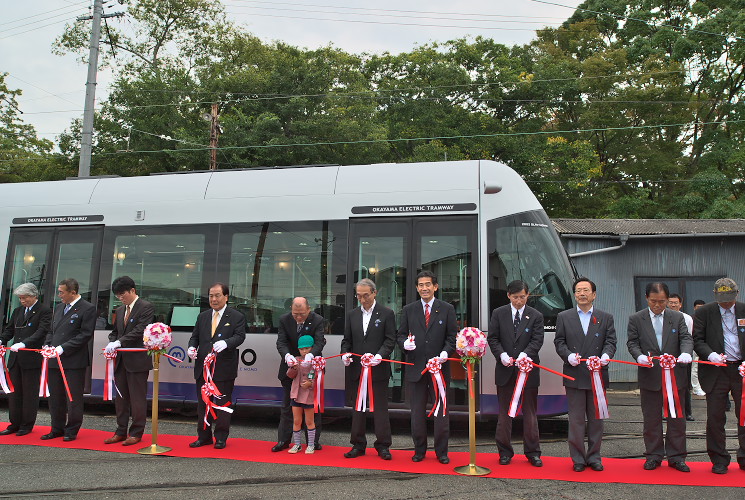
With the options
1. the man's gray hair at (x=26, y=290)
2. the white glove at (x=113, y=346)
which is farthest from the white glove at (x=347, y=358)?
the man's gray hair at (x=26, y=290)

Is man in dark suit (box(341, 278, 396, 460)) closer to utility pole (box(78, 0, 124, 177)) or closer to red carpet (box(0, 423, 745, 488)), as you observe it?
red carpet (box(0, 423, 745, 488))

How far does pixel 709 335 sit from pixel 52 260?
8.61 m

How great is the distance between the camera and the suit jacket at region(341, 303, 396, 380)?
6863mm

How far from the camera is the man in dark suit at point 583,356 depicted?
6289 mm

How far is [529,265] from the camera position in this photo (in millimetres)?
7762

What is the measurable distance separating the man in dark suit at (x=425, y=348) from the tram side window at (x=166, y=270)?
3.35 metres

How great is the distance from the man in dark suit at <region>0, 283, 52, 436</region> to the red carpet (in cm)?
23

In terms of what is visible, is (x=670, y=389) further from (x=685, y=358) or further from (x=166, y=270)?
(x=166, y=270)

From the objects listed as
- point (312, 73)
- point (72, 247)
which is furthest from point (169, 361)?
point (312, 73)

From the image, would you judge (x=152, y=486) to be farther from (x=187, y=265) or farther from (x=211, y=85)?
(x=211, y=85)

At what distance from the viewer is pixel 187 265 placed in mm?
8781

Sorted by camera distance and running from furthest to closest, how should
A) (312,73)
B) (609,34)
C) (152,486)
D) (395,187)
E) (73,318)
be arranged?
(609,34) < (312,73) < (395,187) < (73,318) < (152,486)

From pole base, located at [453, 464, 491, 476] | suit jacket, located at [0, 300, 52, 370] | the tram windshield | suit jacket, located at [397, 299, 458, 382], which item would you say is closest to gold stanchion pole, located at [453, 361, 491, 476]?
pole base, located at [453, 464, 491, 476]

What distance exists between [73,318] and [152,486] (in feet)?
9.32
